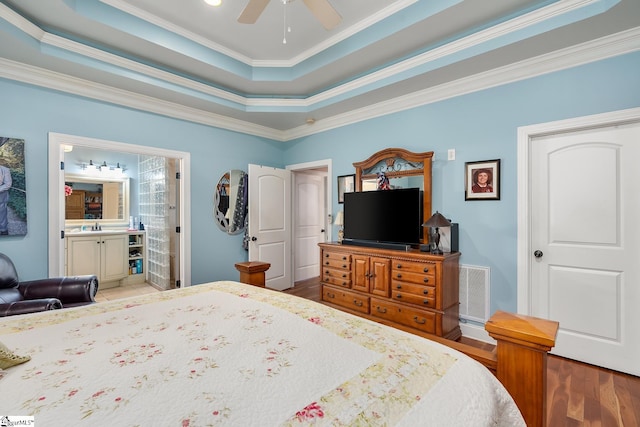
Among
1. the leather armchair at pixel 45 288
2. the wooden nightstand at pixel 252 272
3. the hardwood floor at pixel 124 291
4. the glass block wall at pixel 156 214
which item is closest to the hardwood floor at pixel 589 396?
the wooden nightstand at pixel 252 272

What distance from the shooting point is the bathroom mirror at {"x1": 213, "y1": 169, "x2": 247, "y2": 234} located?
407 cm

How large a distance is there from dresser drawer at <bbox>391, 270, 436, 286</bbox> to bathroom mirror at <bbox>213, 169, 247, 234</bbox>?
2389mm

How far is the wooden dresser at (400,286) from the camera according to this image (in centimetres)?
269

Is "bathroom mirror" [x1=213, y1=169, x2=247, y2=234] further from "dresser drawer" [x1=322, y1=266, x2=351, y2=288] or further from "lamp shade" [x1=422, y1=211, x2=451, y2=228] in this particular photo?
"lamp shade" [x1=422, y1=211, x2=451, y2=228]

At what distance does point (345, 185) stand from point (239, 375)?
335cm

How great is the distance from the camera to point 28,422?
0.64m

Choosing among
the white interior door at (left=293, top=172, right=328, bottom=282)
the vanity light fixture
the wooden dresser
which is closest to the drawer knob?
the wooden dresser

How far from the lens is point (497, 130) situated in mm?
2758

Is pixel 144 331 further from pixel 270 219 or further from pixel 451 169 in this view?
pixel 270 219

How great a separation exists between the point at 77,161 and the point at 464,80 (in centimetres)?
600

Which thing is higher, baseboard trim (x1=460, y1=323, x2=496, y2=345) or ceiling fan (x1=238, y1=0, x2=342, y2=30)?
ceiling fan (x1=238, y1=0, x2=342, y2=30)

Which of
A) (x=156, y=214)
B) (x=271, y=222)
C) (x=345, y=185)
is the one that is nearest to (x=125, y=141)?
(x=156, y=214)

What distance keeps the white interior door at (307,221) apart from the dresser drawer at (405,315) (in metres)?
2.06

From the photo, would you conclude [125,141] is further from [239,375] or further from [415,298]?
[415,298]
